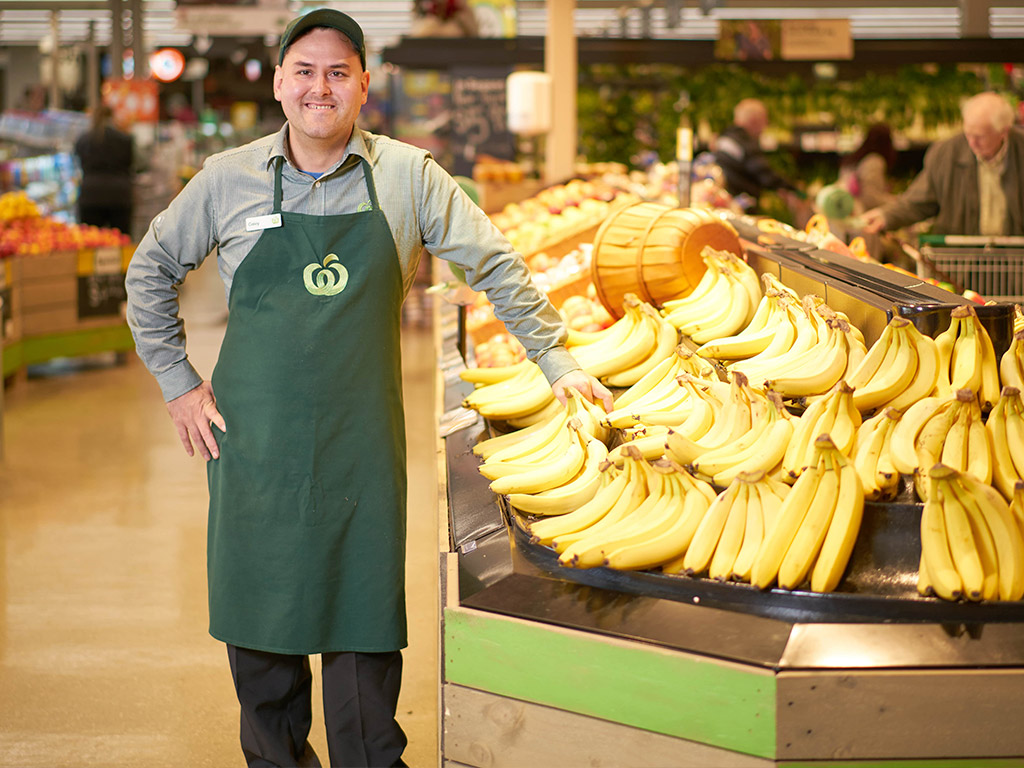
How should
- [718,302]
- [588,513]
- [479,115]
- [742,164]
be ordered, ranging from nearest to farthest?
[588,513], [718,302], [742,164], [479,115]

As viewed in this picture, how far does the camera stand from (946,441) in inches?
80.7

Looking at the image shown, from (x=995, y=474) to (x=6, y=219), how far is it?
7.94 m

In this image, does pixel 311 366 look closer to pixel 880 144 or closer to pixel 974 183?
pixel 974 183

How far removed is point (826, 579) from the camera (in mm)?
1838

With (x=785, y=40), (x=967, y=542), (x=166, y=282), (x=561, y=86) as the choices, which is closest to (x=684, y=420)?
(x=967, y=542)

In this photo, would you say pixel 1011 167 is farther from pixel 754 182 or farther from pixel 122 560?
pixel 122 560

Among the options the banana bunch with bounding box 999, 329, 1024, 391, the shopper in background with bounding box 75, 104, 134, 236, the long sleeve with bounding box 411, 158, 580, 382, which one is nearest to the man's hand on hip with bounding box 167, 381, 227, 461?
the long sleeve with bounding box 411, 158, 580, 382

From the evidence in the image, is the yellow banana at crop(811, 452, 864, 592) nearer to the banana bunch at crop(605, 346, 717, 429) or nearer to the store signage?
the banana bunch at crop(605, 346, 717, 429)

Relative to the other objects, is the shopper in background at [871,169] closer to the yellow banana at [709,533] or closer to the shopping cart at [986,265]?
the shopping cart at [986,265]

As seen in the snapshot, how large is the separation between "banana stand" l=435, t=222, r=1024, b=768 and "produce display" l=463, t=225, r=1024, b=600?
0.05m

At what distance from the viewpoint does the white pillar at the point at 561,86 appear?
8631 mm

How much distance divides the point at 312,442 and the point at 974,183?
4.81 m

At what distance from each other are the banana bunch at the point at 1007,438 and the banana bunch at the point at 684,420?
1.73ft

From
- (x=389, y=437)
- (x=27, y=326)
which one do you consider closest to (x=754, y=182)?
(x=27, y=326)
